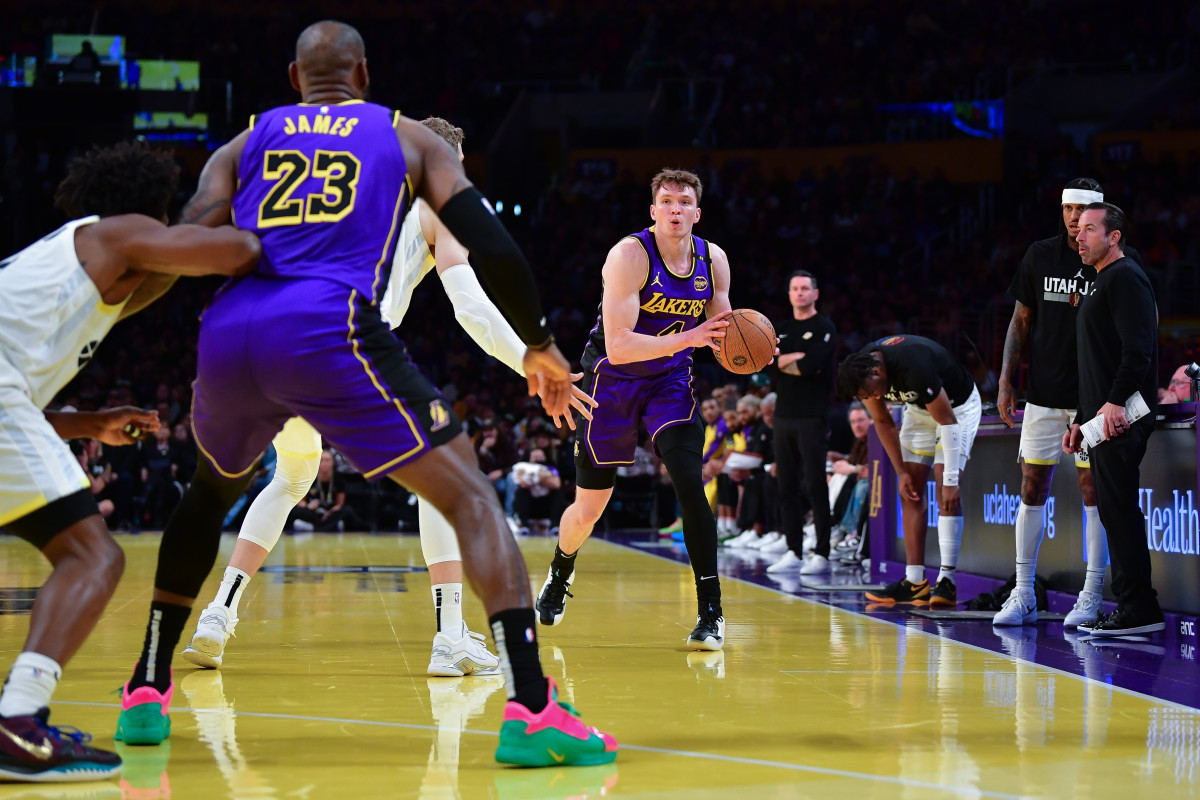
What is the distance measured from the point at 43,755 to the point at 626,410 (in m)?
3.34

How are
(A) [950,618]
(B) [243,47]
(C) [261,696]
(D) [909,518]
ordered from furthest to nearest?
(B) [243,47]
(D) [909,518]
(A) [950,618]
(C) [261,696]

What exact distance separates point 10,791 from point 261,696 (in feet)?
4.34

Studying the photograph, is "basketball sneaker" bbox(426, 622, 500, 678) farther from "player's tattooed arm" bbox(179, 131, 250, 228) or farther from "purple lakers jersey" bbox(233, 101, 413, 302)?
"player's tattooed arm" bbox(179, 131, 250, 228)

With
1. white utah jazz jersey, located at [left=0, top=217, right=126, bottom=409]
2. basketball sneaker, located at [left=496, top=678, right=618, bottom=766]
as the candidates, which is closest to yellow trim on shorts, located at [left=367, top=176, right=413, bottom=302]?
white utah jazz jersey, located at [left=0, top=217, right=126, bottom=409]

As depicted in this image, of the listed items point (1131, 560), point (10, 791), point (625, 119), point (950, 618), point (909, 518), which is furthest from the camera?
point (625, 119)

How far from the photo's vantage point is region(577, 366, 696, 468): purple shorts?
18.9ft

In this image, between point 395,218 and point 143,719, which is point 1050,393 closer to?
point 395,218

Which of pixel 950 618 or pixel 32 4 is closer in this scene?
pixel 950 618

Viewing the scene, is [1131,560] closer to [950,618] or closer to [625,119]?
[950,618]

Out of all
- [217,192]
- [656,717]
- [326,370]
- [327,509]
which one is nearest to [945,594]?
[656,717]

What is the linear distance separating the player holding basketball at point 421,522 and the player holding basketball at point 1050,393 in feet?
9.67

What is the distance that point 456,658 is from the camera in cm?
463

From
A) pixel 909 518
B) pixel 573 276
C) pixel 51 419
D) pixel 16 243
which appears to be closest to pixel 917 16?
pixel 573 276

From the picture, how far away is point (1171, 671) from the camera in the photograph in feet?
15.8
